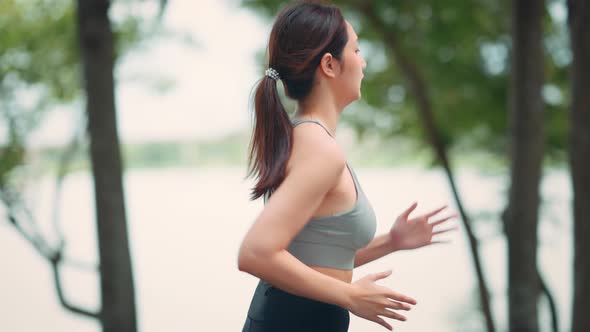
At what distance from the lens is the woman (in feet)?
4.20

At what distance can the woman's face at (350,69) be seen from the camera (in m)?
1.46

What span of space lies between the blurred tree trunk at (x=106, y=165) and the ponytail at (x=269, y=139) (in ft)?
6.95

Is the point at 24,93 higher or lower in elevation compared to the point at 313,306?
higher

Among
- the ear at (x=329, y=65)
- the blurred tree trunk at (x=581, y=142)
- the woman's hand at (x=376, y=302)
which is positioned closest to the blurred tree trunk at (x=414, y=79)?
the blurred tree trunk at (x=581, y=142)

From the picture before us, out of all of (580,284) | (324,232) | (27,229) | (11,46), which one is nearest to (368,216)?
(324,232)

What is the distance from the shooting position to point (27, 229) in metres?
4.64

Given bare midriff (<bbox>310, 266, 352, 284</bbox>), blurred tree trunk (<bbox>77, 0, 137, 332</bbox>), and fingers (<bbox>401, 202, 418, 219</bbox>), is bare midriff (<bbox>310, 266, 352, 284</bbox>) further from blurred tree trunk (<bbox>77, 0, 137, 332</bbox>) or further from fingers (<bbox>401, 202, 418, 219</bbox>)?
blurred tree trunk (<bbox>77, 0, 137, 332</bbox>)

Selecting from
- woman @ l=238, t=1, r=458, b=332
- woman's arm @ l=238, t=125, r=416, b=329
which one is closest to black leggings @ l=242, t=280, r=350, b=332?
woman @ l=238, t=1, r=458, b=332

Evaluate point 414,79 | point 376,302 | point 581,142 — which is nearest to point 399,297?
point 376,302

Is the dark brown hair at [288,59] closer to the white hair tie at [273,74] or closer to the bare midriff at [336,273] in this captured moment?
the white hair tie at [273,74]

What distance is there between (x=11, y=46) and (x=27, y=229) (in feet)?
4.33

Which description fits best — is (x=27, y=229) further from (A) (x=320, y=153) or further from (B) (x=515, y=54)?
(A) (x=320, y=153)

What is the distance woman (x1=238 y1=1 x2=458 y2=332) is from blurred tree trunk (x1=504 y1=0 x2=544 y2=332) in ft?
11.8

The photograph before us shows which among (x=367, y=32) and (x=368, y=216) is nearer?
(x=368, y=216)
